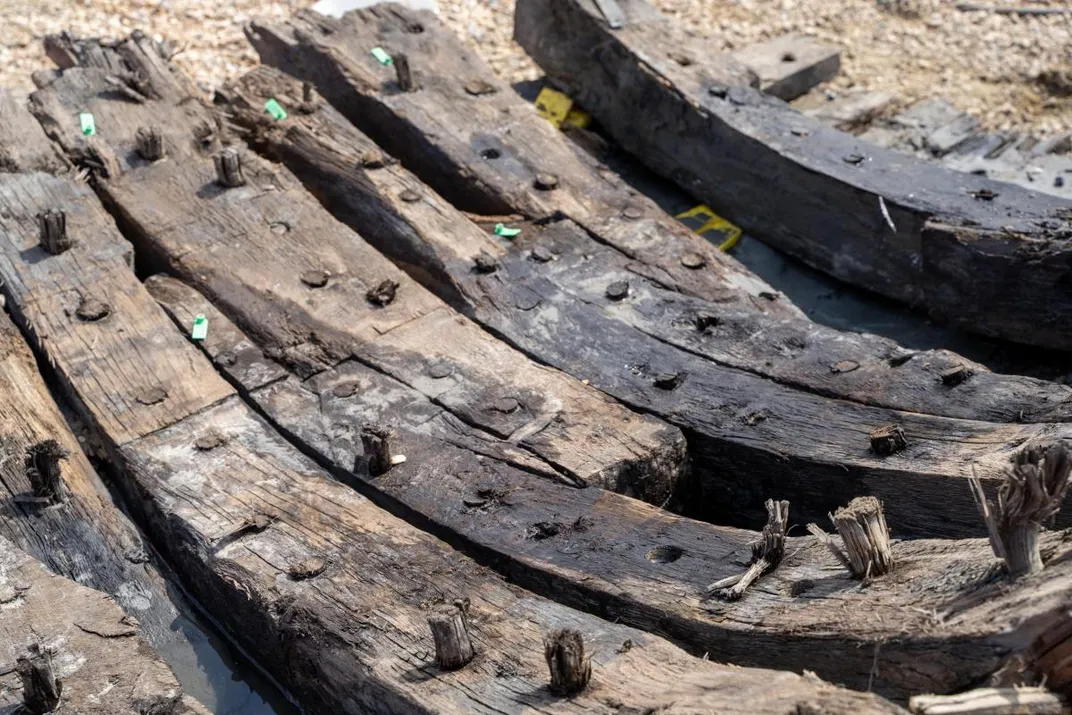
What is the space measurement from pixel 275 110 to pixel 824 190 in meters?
2.92

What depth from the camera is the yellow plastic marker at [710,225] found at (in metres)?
7.09

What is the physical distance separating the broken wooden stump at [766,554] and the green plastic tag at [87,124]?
14.3ft

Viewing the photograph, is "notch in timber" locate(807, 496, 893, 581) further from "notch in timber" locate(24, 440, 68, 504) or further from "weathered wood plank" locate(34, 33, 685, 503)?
"notch in timber" locate(24, 440, 68, 504)

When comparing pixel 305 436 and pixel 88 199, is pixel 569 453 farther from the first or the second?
pixel 88 199

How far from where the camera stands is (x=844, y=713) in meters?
2.93

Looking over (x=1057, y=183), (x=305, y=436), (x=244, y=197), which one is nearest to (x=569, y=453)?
(x=305, y=436)

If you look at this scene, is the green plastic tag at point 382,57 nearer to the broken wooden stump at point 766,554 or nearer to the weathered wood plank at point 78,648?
the weathered wood plank at point 78,648

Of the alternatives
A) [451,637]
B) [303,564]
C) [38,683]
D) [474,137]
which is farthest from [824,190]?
[38,683]

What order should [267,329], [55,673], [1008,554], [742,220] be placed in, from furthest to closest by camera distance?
1. [742,220]
2. [267,329]
3. [55,673]
4. [1008,554]

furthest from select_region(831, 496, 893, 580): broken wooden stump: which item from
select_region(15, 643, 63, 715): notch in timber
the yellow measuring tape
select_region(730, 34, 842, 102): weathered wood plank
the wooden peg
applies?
select_region(730, 34, 842, 102): weathered wood plank

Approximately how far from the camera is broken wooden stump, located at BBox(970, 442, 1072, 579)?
119 inches

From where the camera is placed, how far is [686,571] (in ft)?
13.4

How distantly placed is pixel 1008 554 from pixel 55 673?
2753 millimetres

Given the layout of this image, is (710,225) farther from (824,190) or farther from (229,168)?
(229,168)
